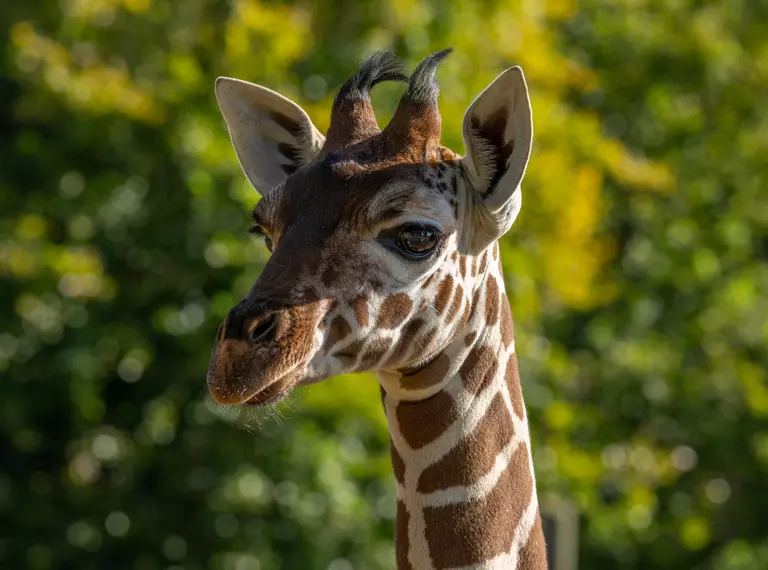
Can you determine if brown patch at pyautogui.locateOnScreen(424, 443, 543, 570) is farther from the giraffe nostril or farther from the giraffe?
the giraffe nostril

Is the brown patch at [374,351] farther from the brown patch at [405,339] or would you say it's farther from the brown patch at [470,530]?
→ the brown patch at [470,530]

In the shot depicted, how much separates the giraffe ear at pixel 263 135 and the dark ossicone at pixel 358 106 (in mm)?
263

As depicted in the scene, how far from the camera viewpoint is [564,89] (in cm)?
988

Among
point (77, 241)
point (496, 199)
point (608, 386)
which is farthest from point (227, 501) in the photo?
point (496, 199)

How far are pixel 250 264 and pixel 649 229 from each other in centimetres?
408

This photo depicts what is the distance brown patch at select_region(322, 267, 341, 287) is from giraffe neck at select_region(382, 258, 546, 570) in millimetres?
405

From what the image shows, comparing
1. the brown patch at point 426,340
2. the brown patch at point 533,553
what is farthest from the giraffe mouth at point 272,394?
the brown patch at point 533,553

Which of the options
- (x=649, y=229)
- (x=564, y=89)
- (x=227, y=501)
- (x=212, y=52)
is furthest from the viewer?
(x=649, y=229)

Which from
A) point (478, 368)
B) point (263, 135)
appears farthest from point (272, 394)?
point (263, 135)

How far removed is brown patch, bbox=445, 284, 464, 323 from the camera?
3.38 m

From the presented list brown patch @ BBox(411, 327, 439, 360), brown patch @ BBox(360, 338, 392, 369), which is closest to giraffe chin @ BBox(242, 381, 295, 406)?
brown patch @ BBox(360, 338, 392, 369)

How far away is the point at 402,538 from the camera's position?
3.46 metres

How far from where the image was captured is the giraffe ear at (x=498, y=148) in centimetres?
330

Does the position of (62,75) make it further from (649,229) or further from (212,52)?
(649,229)
